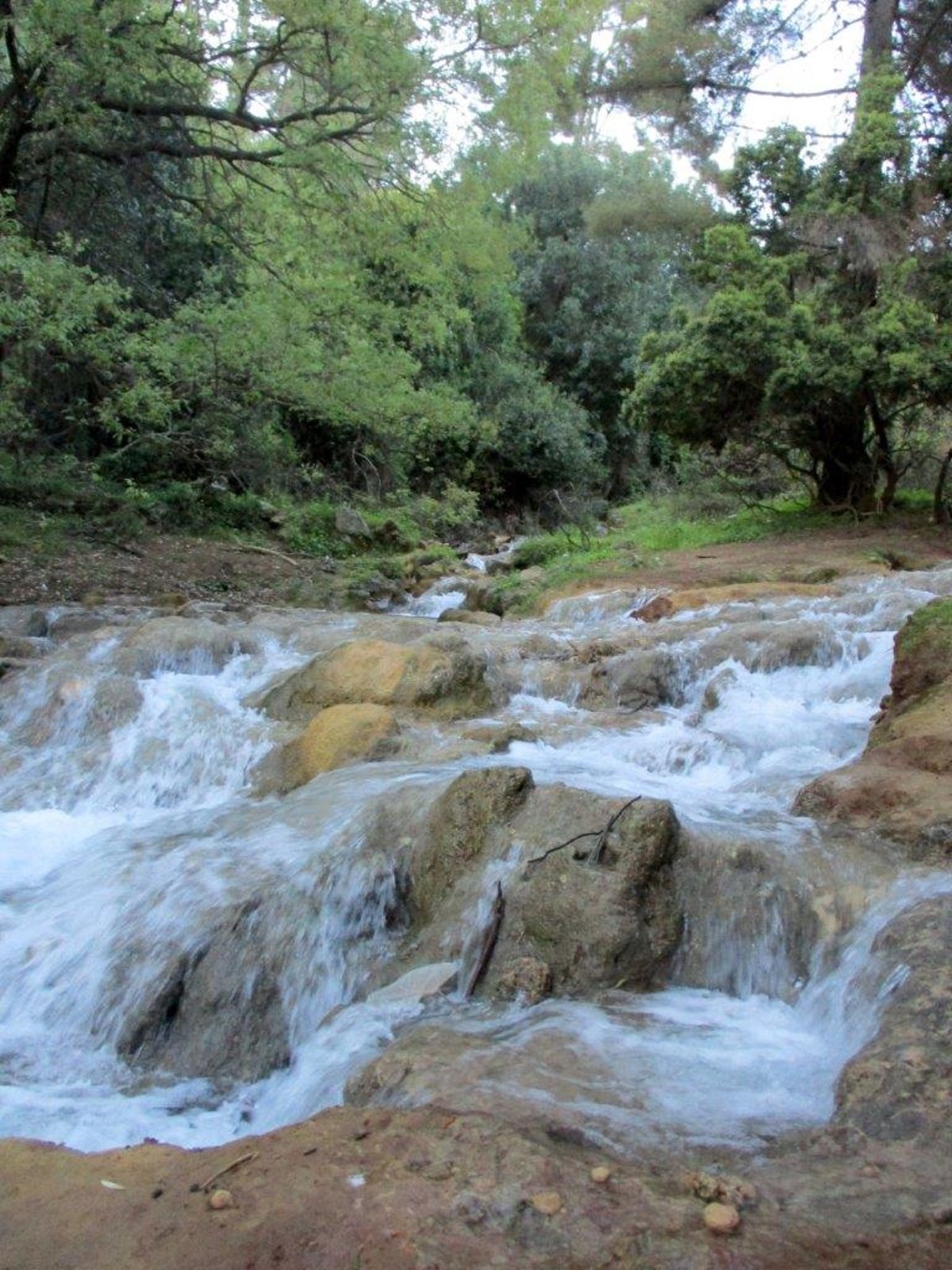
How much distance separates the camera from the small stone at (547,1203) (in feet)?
6.48

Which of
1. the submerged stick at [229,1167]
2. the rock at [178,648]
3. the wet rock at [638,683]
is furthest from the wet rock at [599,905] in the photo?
the rock at [178,648]

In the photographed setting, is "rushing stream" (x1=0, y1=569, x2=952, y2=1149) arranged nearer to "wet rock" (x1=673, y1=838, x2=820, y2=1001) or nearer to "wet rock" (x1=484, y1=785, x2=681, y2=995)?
"wet rock" (x1=673, y1=838, x2=820, y2=1001)

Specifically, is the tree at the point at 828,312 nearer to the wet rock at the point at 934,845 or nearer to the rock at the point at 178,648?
the rock at the point at 178,648

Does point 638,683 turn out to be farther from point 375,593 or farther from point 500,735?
point 375,593

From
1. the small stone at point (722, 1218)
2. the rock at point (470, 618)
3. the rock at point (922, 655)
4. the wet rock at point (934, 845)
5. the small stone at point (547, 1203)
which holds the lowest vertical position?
the rock at point (470, 618)

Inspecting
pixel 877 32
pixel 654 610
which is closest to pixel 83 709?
pixel 654 610

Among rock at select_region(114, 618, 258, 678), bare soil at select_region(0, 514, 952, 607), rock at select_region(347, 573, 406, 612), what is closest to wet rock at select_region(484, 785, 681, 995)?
rock at select_region(114, 618, 258, 678)

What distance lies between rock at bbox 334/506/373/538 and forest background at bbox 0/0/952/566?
0.13 m

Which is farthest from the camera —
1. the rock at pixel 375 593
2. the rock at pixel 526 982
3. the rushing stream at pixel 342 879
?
the rock at pixel 375 593

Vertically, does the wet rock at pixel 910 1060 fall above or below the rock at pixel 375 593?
above

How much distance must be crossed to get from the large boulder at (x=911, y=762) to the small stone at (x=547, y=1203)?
8.20 feet

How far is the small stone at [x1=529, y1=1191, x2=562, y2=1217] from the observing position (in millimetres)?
1976

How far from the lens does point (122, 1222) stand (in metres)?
2.06

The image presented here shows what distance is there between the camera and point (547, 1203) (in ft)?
6.56
